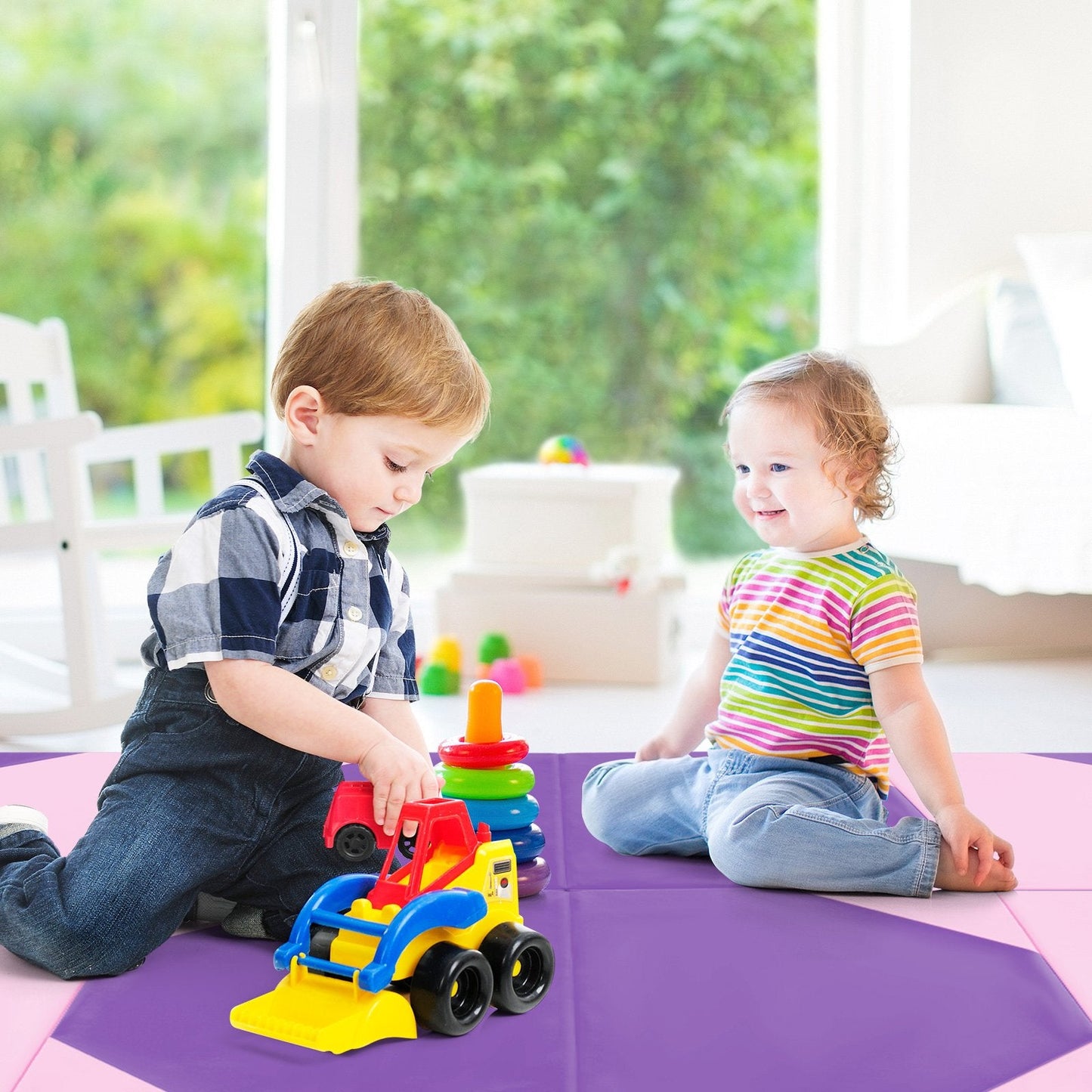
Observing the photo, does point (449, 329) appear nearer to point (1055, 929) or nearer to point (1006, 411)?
point (1055, 929)

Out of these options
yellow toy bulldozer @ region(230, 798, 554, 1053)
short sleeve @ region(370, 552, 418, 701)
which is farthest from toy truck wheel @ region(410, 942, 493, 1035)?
short sleeve @ region(370, 552, 418, 701)

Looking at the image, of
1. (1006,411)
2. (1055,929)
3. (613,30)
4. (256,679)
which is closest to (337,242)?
(613,30)

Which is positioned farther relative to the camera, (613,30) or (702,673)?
(613,30)

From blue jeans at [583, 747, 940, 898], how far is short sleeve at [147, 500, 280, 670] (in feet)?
1.33

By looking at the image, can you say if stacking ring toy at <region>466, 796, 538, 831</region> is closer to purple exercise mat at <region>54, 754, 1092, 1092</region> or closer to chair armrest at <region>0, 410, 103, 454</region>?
purple exercise mat at <region>54, 754, 1092, 1092</region>

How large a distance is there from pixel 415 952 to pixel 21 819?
41 centimetres

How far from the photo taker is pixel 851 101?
2.41 m

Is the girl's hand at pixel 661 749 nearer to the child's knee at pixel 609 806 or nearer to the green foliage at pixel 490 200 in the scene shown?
the child's knee at pixel 609 806

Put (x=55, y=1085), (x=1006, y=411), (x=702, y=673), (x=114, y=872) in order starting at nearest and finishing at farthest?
(x=55, y=1085)
(x=114, y=872)
(x=702, y=673)
(x=1006, y=411)

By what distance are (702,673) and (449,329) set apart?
454 mm

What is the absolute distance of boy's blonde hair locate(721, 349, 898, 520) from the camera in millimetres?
1167

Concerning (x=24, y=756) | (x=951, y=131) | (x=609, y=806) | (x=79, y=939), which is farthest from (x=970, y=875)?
(x=951, y=131)

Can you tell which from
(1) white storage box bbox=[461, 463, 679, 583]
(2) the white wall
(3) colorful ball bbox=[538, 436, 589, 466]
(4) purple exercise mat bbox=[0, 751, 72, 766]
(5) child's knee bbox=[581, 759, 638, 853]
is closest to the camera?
(5) child's knee bbox=[581, 759, 638, 853]

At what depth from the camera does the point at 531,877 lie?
1.04 m
